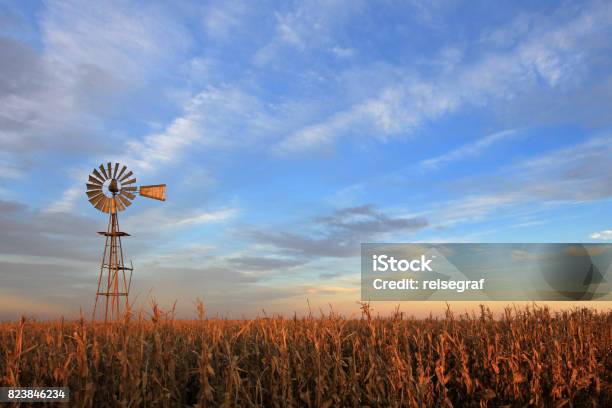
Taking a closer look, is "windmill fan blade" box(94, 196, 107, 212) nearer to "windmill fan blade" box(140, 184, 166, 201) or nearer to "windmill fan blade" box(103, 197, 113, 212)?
"windmill fan blade" box(103, 197, 113, 212)

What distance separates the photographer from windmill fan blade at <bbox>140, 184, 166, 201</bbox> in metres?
31.9

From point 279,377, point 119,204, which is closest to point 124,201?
point 119,204

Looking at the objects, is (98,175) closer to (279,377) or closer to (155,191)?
(155,191)

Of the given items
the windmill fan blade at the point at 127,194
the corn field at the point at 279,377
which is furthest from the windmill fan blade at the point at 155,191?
the corn field at the point at 279,377

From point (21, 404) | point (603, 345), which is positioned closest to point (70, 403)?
point (21, 404)

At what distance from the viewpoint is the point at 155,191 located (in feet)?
106

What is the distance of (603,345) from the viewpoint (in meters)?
11.2

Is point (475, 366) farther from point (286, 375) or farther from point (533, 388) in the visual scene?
point (286, 375)

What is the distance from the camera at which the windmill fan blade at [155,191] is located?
31.9 metres

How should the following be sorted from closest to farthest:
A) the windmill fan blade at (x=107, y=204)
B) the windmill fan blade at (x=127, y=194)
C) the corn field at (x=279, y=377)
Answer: the corn field at (x=279, y=377) → the windmill fan blade at (x=107, y=204) → the windmill fan blade at (x=127, y=194)

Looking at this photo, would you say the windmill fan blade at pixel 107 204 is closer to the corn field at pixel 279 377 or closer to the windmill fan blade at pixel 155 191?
the windmill fan blade at pixel 155 191

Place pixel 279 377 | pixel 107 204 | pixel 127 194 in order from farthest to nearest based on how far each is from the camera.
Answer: pixel 127 194
pixel 107 204
pixel 279 377

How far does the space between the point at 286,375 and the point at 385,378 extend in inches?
57.6

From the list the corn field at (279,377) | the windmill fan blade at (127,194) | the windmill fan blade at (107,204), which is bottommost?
the corn field at (279,377)
